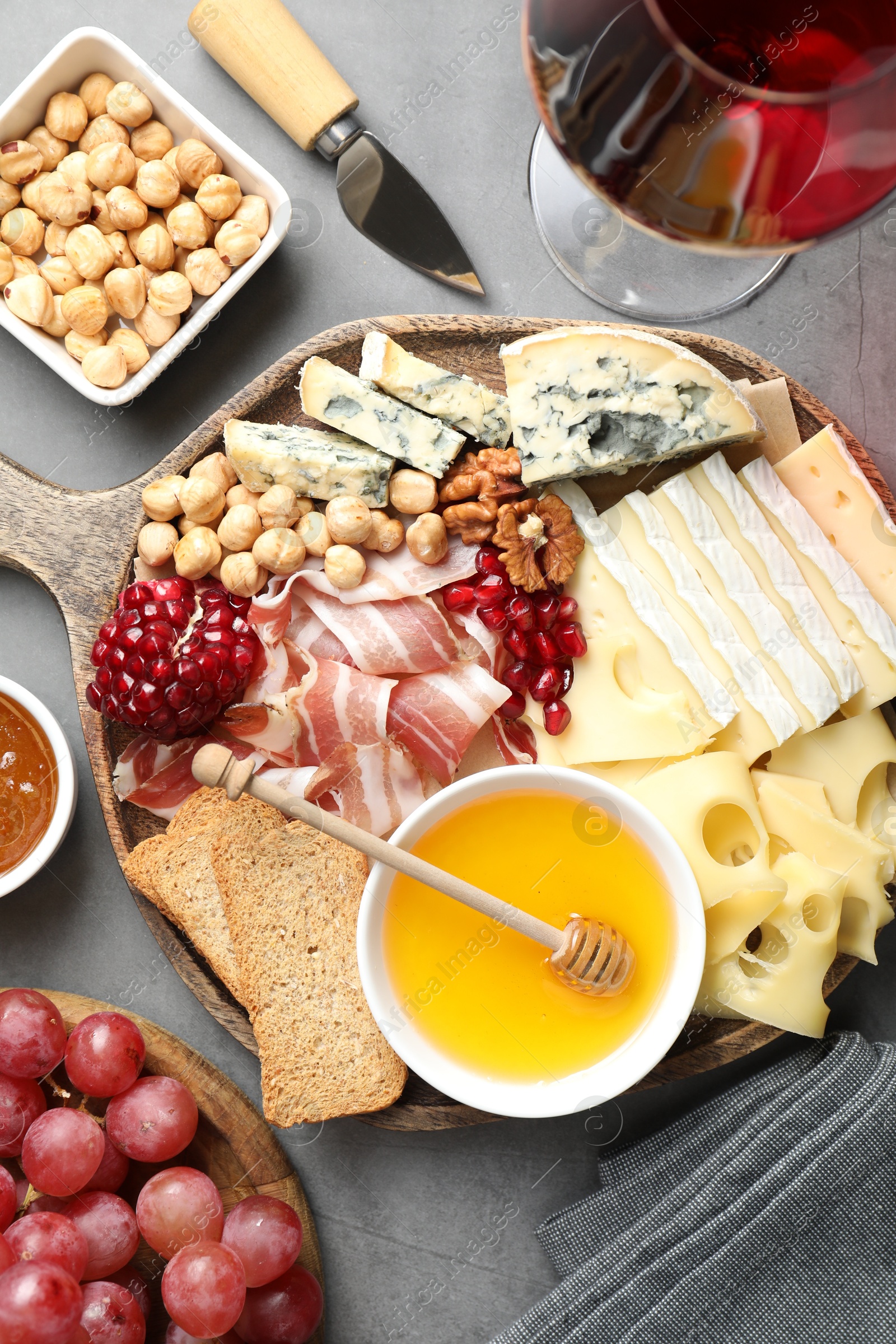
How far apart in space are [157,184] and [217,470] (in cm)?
51

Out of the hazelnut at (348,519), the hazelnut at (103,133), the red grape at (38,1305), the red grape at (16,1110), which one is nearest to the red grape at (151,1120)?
the red grape at (16,1110)

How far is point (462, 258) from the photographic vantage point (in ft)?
5.85

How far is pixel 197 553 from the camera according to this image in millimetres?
1598

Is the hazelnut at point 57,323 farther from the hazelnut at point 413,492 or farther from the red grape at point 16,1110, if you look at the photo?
the red grape at point 16,1110

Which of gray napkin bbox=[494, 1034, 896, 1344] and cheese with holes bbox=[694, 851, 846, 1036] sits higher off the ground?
cheese with holes bbox=[694, 851, 846, 1036]

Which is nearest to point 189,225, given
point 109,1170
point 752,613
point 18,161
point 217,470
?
point 18,161

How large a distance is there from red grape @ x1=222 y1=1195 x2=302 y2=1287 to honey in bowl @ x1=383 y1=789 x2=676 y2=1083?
391 mm

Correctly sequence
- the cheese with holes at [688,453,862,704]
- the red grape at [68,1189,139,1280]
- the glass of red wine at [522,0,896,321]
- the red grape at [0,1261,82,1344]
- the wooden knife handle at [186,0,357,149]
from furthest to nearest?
the wooden knife handle at [186,0,357,149]
the cheese with holes at [688,453,862,704]
the red grape at [68,1189,139,1280]
the red grape at [0,1261,82,1344]
the glass of red wine at [522,0,896,321]

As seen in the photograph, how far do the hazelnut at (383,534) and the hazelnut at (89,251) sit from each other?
0.64 m

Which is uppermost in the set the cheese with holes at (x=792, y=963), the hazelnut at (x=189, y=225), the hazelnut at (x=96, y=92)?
the hazelnut at (x=96, y=92)

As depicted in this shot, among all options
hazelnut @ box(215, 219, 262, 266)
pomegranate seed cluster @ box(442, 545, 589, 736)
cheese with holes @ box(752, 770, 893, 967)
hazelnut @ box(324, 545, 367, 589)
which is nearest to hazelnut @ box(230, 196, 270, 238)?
hazelnut @ box(215, 219, 262, 266)

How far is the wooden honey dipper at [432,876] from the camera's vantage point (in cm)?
136

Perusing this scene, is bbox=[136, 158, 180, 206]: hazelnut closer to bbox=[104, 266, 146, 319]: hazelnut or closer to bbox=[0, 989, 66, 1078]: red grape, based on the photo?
bbox=[104, 266, 146, 319]: hazelnut

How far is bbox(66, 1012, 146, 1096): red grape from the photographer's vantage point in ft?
4.93
